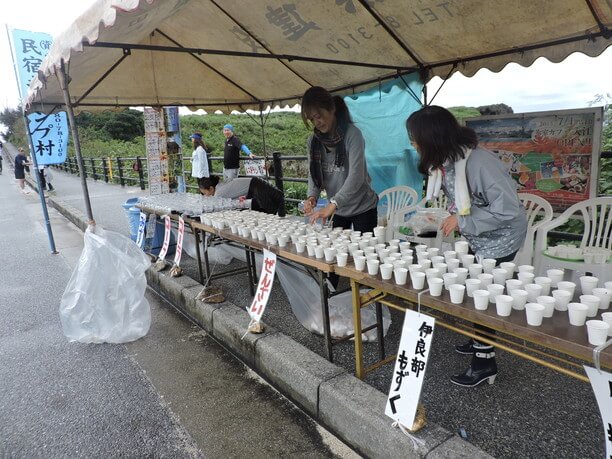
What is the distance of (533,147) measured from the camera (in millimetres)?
3828

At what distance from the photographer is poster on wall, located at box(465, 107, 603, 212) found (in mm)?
3453

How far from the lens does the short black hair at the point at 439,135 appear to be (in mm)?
2049

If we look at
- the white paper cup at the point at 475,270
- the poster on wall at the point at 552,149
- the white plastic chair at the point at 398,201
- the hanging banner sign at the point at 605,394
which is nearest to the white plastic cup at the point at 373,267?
the white paper cup at the point at 475,270

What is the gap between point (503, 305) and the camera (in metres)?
1.49

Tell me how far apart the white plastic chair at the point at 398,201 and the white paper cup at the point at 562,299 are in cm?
295

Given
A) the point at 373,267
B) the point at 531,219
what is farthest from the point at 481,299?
the point at 531,219

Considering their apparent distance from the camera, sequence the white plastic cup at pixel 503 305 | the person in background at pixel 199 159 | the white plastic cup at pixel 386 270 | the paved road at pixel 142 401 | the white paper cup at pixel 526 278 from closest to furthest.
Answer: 1. the white plastic cup at pixel 503 305
2. the white paper cup at pixel 526 278
3. the white plastic cup at pixel 386 270
4. the paved road at pixel 142 401
5. the person in background at pixel 199 159

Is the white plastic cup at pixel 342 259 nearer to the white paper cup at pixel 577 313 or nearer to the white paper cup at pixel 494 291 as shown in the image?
the white paper cup at pixel 494 291

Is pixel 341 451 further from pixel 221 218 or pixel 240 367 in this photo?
pixel 221 218

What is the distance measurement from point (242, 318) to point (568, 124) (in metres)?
3.36

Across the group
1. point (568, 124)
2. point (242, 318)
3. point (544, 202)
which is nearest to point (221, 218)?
point (242, 318)

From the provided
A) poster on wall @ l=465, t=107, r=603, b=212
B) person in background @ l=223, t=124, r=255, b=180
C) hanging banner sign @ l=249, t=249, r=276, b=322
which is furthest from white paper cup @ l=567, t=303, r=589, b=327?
person in background @ l=223, t=124, r=255, b=180

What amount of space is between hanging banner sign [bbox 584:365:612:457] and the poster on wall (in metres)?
2.80

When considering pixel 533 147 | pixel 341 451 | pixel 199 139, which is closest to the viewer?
pixel 341 451
